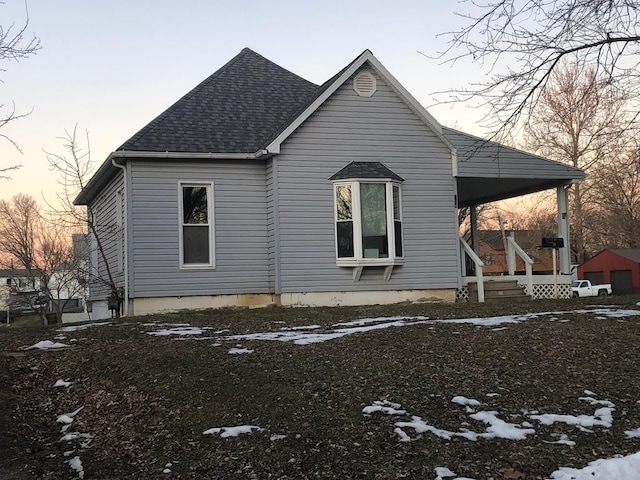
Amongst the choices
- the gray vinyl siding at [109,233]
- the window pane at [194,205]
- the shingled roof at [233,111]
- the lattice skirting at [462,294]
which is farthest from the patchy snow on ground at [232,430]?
the lattice skirting at [462,294]

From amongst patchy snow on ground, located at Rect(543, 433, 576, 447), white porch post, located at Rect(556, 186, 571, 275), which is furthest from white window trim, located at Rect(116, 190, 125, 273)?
patchy snow on ground, located at Rect(543, 433, 576, 447)

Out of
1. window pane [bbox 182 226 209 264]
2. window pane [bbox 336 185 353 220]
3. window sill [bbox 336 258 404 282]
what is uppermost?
window pane [bbox 336 185 353 220]

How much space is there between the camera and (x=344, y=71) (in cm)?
1405

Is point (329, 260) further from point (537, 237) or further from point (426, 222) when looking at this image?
point (537, 237)

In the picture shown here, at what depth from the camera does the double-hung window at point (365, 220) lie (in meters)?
13.8

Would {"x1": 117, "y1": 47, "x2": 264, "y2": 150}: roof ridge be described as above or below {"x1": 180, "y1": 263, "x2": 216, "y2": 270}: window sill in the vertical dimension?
above

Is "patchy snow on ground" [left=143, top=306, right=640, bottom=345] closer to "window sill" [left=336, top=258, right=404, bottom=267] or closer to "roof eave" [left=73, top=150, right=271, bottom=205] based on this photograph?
"window sill" [left=336, top=258, right=404, bottom=267]

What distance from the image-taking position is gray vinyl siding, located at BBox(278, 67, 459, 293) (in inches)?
541

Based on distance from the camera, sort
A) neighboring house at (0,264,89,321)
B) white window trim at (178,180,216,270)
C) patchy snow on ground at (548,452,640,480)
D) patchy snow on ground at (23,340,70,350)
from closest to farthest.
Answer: patchy snow on ground at (548,452,640,480) → patchy snow on ground at (23,340,70,350) → white window trim at (178,180,216,270) → neighboring house at (0,264,89,321)

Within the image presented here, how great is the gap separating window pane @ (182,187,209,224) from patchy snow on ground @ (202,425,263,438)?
883 cm

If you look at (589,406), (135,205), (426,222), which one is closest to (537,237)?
(426,222)

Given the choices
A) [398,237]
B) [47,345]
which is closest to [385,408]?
[47,345]

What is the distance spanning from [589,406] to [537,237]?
51013 mm

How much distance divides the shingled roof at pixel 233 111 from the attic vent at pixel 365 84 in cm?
91
